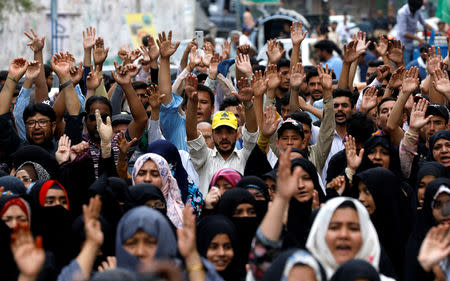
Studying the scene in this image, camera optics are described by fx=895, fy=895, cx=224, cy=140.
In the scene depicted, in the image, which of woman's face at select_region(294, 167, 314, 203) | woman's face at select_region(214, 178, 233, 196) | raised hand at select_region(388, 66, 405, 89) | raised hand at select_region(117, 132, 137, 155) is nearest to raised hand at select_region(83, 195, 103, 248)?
woman's face at select_region(294, 167, 314, 203)

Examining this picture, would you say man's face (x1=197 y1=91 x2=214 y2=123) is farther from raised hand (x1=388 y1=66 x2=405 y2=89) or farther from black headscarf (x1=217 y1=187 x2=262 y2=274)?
black headscarf (x1=217 y1=187 x2=262 y2=274)

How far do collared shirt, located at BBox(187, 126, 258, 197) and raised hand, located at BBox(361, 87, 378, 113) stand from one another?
3.89 ft

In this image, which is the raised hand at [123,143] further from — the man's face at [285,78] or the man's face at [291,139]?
the man's face at [285,78]

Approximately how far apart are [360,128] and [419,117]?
57cm

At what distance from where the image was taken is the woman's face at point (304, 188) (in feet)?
18.1

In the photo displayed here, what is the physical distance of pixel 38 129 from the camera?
6914 millimetres

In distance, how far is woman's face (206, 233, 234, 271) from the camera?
16.0 ft

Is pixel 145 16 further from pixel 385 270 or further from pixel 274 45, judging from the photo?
pixel 385 270

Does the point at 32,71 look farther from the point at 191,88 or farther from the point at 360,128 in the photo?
the point at 360,128

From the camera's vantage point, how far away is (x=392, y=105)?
7.30 meters

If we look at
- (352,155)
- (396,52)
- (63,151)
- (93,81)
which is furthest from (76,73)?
(396,52)

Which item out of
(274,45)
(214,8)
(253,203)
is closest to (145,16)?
(274,45)

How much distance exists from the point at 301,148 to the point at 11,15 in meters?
16.3

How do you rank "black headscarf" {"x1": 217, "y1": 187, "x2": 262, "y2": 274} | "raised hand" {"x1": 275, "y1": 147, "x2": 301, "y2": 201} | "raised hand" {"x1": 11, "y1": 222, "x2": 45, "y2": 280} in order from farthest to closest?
1. "black headscarf" {"x1": 217, "y1": 187, "x2": 262, "y2": 274}
2. "raised hand" {"x1": 275, "y1": 147, "x2": 301, "y2": 201}
3. "raised hand" {"x1": 11, "y1": 222, "x2": 45, "y2": 280}
